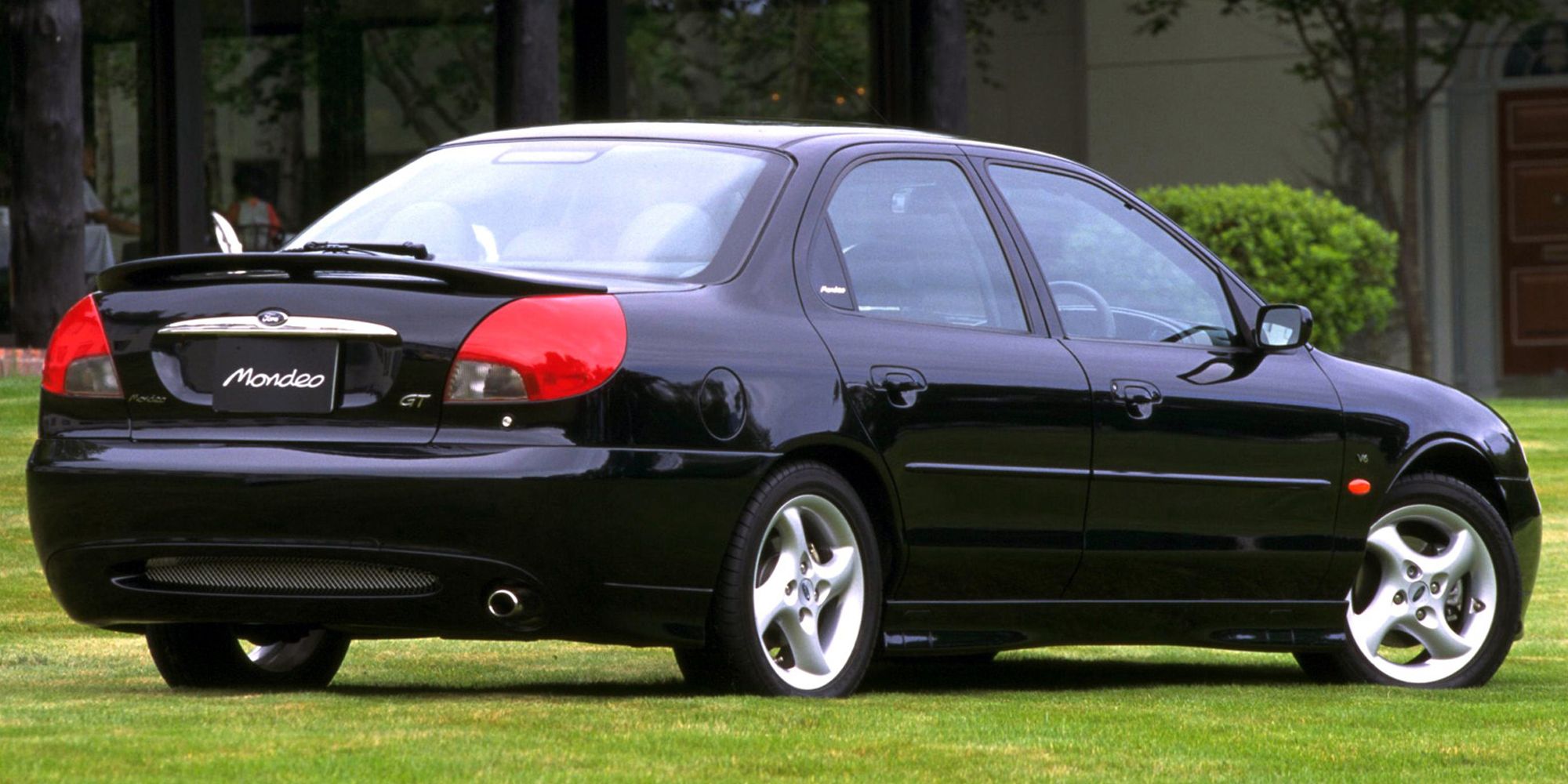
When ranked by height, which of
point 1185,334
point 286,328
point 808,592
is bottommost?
point 808,592

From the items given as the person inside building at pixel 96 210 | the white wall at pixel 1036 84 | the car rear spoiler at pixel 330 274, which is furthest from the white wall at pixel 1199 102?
the car rear spoiler at pixel 330 274

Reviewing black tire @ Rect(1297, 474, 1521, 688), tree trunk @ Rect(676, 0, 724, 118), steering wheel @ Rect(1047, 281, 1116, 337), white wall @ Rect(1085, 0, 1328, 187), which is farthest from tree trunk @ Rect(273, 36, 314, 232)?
steering wheel @ Rect(1047, 281, 1116, 337)

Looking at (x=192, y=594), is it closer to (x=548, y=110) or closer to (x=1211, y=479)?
(x=1211, y=479)

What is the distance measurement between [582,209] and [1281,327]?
2.05 meters

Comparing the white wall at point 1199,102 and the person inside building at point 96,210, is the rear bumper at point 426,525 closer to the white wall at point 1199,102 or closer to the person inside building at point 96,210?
the person inside building at point 96,210

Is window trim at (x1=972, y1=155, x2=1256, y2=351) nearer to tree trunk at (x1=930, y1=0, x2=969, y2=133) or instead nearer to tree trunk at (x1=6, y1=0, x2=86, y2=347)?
tree trunk at (x1=6, y1=0, x2=86, y2=347)

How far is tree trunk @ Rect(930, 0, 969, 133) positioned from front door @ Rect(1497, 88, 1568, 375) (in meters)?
5.56

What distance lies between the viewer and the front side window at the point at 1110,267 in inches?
277

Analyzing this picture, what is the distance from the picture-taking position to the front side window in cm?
705

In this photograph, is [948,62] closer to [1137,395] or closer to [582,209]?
[1137,395]

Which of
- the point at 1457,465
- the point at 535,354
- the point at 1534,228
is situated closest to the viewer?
the point at 535,354

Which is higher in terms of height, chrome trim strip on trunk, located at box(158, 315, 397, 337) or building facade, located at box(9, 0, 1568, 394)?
building facade, located at box(9, 0, 1568, 394)

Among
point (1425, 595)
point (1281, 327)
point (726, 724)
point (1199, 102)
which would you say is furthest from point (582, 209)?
point (1199, 102)

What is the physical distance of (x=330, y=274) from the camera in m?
5.93
